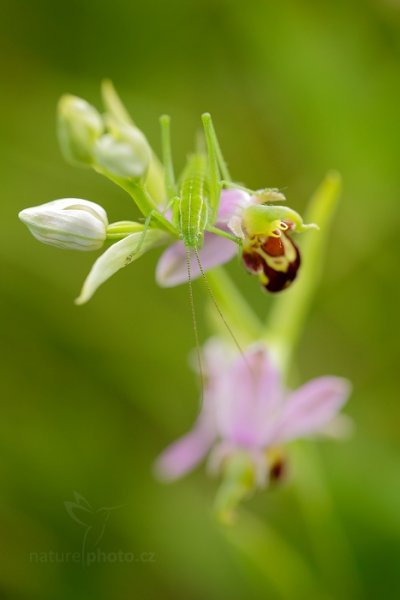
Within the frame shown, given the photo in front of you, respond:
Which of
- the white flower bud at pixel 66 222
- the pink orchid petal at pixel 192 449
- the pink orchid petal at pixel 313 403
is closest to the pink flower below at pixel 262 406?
the pink orchid petal at pixel 313 403

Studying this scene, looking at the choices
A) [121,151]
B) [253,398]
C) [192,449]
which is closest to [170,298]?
[192,449]

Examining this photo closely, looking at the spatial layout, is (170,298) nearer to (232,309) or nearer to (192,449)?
(192,449)

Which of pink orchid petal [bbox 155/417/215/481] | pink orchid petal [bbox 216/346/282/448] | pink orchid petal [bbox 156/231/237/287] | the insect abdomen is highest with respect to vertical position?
the insect abdomen

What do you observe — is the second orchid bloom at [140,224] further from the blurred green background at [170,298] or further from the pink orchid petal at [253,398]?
the blurred green background at [170,298]

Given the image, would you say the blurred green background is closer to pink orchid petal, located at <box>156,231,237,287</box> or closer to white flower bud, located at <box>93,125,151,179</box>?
pink orchid petal, located at <box>156,231,237,287</box>

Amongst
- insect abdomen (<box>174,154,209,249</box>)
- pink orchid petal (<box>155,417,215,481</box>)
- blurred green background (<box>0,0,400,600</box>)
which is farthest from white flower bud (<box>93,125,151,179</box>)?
blurred green background (<box>0,0,400,600</box>)
